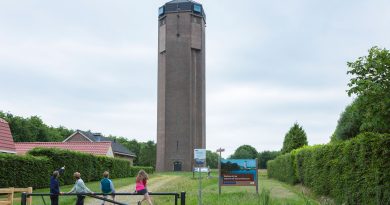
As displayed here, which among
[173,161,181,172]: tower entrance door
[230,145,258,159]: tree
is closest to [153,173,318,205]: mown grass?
[173,161,181,172]: tower entrance door

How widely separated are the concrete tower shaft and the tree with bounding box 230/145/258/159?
42.1m

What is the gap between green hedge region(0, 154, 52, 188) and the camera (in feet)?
71.5

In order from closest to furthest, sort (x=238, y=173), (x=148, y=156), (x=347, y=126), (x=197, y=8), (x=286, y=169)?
(x=238, y=173) → (x=347, y=126) → (x=286, y=169) → (x=197, y=8) → (x=148, y=156)

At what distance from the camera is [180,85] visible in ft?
269

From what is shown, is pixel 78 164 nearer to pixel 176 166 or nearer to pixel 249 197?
pixel 249 197

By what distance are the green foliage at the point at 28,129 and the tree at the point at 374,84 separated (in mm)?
67244

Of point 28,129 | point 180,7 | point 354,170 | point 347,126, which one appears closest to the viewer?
point 354,170

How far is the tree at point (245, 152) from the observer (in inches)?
5012

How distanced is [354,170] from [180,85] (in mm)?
67931

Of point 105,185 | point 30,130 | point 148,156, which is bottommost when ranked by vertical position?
point 105,185

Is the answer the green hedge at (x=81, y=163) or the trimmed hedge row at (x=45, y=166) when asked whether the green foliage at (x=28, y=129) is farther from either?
the trimmed hedge row at (x=45, y=166)

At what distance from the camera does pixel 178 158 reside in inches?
3120

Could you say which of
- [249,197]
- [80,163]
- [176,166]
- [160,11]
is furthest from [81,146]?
[160,11]

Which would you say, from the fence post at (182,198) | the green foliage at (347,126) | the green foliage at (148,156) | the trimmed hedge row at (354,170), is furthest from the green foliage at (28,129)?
the fence post at (182,198)
